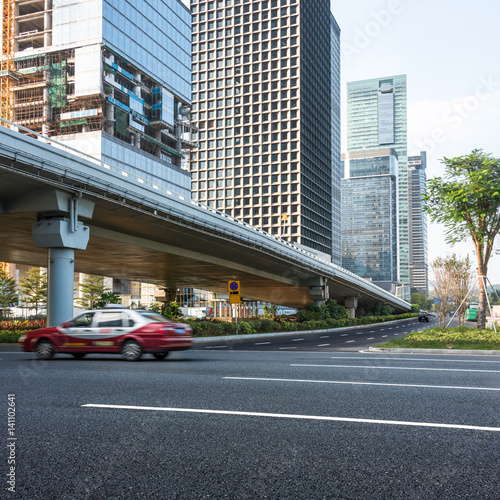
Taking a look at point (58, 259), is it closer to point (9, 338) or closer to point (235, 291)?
point (9, 338)

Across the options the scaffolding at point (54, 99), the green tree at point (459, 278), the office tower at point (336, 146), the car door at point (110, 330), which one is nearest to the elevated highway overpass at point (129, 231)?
the car door at point (110, 330)

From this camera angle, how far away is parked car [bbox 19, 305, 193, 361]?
14.2 metres

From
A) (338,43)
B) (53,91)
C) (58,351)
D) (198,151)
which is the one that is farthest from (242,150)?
(58,351)

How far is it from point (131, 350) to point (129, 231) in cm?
1778

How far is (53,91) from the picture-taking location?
91.5 m

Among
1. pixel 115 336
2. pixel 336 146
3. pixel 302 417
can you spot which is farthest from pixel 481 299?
pixel 336 146

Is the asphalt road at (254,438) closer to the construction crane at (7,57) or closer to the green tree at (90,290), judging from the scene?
the green tree at (90,290)

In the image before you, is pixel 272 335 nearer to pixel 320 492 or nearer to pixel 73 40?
pixel 320 492

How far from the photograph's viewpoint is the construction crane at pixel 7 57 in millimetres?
A: 97438

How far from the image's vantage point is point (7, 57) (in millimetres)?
98000

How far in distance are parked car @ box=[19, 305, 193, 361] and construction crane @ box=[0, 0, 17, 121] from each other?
95569 millimetres

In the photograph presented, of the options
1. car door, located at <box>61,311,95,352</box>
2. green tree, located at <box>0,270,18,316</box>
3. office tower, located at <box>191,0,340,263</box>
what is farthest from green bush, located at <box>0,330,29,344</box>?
office tower, located at <box>191,0,340,263</box>

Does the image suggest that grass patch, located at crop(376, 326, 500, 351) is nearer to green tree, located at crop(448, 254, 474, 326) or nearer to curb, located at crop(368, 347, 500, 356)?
curb, located at crop(368, 347, 500, 356)

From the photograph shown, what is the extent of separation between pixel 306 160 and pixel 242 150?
Answer: 16646 millimetres
